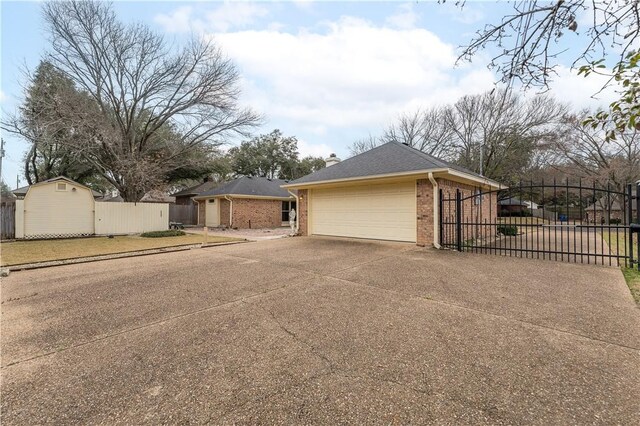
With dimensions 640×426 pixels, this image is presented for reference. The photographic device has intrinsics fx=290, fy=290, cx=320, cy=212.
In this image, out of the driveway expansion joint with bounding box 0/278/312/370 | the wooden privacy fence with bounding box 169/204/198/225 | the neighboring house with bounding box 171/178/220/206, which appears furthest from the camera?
the neighboring house with bounding box 171/178/220/206

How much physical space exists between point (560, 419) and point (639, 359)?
146 cm

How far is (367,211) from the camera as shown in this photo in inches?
424

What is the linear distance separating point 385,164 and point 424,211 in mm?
2316

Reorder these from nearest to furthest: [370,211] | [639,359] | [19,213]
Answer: [639,359]
[370,211]
[19,213]

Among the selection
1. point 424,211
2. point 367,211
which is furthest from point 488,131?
point 424,211

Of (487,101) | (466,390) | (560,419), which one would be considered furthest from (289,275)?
(487,101)

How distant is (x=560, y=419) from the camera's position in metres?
1.78

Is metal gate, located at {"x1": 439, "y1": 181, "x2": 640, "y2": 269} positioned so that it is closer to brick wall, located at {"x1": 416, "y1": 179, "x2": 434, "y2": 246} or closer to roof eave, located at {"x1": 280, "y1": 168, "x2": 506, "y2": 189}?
brick wall, located at {"x1": 416, "y1": 179, "x2": 434, "y2": 246}

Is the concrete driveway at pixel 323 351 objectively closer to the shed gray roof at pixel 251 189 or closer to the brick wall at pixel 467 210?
the brick wall at pixel 467 210

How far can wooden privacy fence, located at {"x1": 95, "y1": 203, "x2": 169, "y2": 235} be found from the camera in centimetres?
Answer: 1407

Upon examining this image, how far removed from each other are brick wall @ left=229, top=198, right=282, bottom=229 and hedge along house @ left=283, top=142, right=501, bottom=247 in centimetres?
763

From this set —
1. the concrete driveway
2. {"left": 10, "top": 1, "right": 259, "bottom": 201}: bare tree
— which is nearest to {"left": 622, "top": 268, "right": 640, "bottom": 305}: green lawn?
the concrete driveway

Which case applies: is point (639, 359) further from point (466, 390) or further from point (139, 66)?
point (139, 66)

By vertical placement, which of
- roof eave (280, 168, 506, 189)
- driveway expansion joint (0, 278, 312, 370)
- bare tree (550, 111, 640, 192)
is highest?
bare tree (550, 111, 640, 192)
